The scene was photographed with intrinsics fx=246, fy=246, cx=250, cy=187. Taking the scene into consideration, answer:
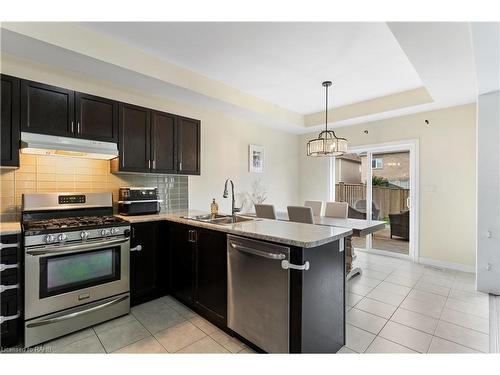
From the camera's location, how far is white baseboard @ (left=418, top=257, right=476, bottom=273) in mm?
3653

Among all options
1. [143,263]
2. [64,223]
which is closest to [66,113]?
[64,223]

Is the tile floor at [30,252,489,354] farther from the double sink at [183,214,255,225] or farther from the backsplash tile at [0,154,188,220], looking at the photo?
the backsplash tile at [0,154,188,220]

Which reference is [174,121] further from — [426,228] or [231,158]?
[426,228]

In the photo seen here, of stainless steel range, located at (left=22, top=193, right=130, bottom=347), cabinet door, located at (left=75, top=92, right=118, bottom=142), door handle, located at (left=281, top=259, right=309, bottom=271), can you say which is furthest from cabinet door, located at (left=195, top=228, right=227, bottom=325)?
cabinet door, located at (left=75, top=92, right=118, bottom=142)

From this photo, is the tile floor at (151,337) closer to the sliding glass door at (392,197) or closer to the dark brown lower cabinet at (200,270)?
the dark brown lower cabinet at (200,270)

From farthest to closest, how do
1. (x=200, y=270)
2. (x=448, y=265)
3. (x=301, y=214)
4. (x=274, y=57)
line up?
(x=448, y=265), (x=301, y=214), (x=274, y=57), (x=200, y=270)

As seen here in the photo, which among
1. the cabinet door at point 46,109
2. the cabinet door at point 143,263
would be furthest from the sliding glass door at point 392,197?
the cabinet door at point 46,109

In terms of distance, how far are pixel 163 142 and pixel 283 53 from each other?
69.2 inches

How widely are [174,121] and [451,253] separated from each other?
4569mm

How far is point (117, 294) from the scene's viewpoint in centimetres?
234

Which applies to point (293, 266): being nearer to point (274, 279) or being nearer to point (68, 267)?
point (274, 279)

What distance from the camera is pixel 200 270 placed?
2.31m

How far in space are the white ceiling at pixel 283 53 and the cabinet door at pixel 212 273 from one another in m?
1.86

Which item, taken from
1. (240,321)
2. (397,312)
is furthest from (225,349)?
(397,312)
